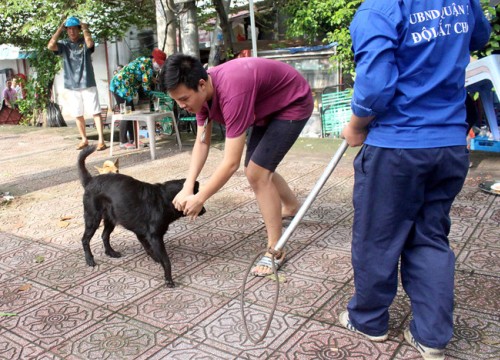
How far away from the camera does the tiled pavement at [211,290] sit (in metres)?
2.50

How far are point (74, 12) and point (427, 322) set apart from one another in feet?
28.5

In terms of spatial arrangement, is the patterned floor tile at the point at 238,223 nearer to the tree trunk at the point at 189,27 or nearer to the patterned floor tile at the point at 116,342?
the patterned floor tile at the point at 116,342

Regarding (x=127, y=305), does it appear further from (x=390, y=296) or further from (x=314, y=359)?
(x=390, y=296)

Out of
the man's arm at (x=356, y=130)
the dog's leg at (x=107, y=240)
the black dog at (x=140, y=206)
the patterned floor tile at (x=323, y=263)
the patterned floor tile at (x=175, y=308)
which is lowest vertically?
the patterned floor tile at (x=175, y=308)

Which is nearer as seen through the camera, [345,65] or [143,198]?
[143,198]

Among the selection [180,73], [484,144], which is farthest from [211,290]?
[484,144]

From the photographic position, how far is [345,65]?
825 centimetres

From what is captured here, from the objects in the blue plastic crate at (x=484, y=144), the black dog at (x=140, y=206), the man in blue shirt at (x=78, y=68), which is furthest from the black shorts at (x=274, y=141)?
the man in blue shirt at (x=78, y=68)

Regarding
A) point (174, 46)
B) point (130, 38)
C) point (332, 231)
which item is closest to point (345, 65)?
point (174, 46)

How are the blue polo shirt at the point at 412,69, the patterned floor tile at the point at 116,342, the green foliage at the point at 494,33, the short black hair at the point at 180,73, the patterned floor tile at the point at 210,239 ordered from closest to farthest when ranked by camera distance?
the blue polo shirt at the point at 412,69 < the patterned floor tile at the point at 116,342 < the short black hair at the point at 180,73 < the patterned floor tile at the point at 210,239 < the green foliage at the point at 494,33

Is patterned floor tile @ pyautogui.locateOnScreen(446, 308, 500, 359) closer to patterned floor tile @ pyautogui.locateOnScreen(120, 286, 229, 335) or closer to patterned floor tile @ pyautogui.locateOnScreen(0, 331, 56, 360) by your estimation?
patterned floor tile @ pyautogui.locateOnScreen(120, 286, 229, 335)

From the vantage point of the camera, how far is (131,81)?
805 cm

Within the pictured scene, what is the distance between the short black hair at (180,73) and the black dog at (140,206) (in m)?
0.80

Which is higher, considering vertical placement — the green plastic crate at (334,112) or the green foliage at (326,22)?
the green foliage at (326,22)
